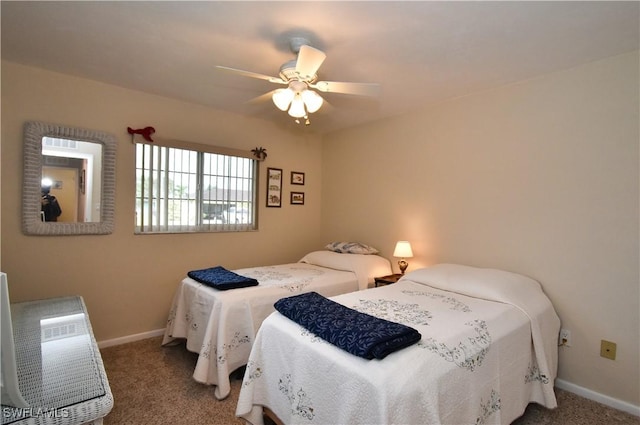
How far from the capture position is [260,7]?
64.9 inches

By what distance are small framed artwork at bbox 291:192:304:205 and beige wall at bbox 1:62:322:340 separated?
0.34 meters

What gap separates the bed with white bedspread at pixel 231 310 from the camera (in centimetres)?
216

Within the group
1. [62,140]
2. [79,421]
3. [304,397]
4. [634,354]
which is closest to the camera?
[79,421]

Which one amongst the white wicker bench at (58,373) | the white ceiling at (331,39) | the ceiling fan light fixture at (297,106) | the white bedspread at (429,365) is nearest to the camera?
the white wicker bench at (58,373)

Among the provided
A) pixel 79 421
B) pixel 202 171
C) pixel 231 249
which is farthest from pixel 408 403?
pixel 202 171

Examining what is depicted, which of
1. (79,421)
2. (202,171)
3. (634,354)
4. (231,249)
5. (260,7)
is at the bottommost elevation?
(634,354)

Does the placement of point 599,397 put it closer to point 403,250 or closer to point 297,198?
point 403,250

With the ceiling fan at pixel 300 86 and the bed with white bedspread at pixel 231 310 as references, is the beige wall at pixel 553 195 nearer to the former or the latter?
the bed with white bedspread at pixel 231 310

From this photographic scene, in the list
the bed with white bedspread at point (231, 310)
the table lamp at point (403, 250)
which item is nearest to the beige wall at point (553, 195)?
the table lamp at point (403, 250)

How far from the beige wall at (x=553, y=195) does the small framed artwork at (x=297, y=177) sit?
1336mm

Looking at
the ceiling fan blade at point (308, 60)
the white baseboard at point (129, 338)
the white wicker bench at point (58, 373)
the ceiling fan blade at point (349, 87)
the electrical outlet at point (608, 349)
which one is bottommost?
the white baseboard at point (129, 338)

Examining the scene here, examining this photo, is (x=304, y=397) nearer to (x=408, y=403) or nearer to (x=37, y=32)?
(x=408, y=403)

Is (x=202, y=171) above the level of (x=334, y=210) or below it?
above

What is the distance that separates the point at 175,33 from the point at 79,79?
1.32 metres
